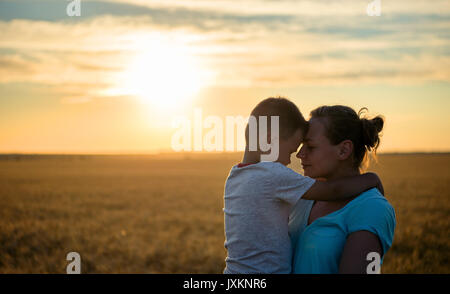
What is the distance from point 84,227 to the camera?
14719mm

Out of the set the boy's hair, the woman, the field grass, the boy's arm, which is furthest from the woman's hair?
the field grass

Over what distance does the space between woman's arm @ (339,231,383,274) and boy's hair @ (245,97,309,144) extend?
2.71 feet

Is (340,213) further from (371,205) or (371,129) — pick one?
(371,129)

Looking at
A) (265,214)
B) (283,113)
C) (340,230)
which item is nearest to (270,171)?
(265,214)

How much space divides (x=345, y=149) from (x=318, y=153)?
20cm

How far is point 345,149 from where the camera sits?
3.04 meters

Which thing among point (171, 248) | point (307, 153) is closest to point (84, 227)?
point (171, 248)

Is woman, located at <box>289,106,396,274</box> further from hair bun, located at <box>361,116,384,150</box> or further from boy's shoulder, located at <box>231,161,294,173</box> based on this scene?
boy's shoulder, located at <box>231,161,294,173</box>

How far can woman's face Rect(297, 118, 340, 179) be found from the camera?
9.81ft

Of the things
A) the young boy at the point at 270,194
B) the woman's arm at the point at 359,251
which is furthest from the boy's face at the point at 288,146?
the woman's arm at the point at 359,251

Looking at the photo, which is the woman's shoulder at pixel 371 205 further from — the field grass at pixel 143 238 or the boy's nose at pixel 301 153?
the field grass at pixel 143 238

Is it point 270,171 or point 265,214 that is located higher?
point 270,171

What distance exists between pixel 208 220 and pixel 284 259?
13.4 m
